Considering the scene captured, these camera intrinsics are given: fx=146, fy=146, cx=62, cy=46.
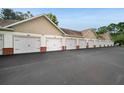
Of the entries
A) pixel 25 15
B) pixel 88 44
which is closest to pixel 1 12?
pixel 25 15

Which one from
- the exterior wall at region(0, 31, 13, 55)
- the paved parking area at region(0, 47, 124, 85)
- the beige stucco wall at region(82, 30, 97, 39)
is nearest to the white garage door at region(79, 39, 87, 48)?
the beige stucco wall at region(82, 30, 97, 39)

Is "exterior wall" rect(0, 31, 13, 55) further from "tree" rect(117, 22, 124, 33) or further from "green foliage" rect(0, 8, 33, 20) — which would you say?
"tree" rect(117, 22, 124, 33)

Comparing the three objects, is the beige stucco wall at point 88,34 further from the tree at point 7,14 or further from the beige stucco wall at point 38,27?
the tree at point 7,14

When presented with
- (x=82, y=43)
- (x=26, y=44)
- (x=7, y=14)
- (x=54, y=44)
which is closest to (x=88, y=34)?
(x=82, y=43)

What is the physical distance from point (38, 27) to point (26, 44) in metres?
3.26

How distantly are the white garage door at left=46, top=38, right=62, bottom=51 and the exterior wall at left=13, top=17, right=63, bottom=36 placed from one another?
37.3 inches

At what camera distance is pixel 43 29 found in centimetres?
1967

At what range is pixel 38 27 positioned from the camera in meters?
18.8

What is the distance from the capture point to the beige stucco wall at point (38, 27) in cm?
1662

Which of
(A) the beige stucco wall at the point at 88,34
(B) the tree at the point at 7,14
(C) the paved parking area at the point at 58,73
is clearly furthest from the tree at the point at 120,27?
(C) the paved parking area at the point at 58,73
